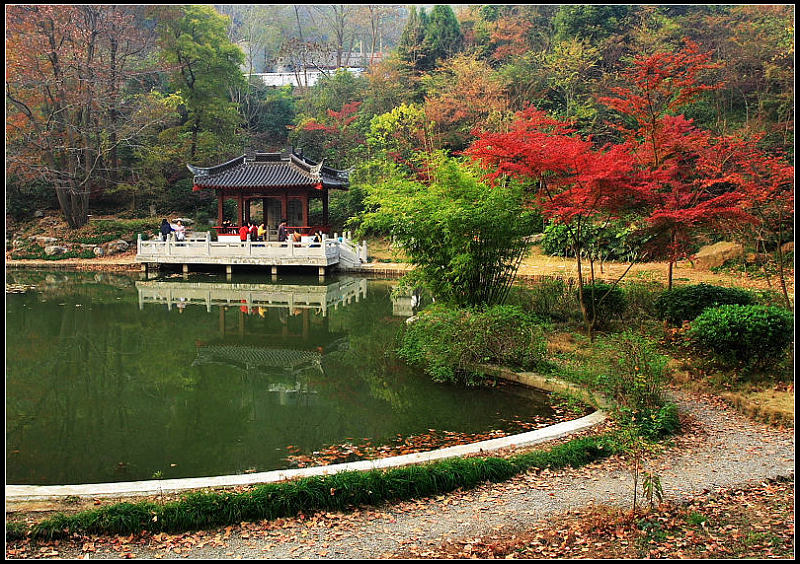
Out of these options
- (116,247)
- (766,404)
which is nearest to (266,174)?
(116,247)

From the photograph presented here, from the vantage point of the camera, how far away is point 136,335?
36.2 ft

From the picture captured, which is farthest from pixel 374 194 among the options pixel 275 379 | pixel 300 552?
pixel 300 552

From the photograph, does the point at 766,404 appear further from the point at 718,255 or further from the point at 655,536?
the point at 718,255

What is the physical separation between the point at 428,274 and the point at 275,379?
8.36ft

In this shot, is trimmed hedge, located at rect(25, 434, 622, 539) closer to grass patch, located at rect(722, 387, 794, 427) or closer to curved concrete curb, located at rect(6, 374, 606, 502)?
curved concrete curb, located at rect(6, 374, 606, 502)

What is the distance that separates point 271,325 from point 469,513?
836 centimetres

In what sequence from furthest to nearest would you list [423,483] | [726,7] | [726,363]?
[726,7], [726,363], [423,483]

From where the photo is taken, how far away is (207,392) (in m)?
7.60

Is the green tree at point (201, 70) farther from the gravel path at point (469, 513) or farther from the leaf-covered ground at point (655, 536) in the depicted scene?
the leaf-covered ground at point (655, 536)

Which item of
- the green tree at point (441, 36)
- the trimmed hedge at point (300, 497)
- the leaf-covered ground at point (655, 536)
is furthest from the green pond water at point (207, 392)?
the green tree at point (441, 36)

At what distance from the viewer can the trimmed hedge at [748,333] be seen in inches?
259

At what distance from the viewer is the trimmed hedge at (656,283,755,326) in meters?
8.11

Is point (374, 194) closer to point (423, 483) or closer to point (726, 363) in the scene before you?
point (726, 363)

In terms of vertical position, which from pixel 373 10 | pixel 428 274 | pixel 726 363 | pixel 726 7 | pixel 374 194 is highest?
pixel 373 10
